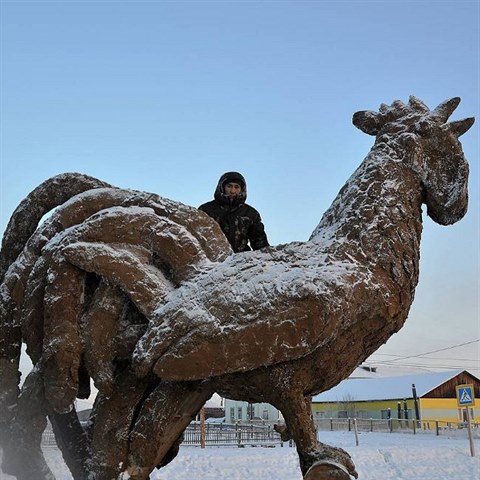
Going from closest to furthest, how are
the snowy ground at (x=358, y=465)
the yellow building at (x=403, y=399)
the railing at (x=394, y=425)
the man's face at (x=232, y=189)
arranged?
the man's face at (x=232, y=189) → the snowy ground at (x=358, y=465) → the railing at (x=394, y=425) → the yellow building at (x=403, y=399)

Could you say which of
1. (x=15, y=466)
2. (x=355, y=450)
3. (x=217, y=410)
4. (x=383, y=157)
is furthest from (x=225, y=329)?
(x=217, y=410)

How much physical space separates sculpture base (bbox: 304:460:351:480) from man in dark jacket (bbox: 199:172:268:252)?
1.58m

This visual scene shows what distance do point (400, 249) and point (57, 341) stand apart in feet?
6.00

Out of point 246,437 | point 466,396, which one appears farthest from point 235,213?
point 246,437

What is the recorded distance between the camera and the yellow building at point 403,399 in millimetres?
28938

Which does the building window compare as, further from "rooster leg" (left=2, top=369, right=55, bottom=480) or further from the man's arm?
"rooster leg" (left=2, top=369, right=55, bottom=480)

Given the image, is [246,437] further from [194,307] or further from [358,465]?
[194,307]

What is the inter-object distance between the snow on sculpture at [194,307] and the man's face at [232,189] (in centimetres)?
56

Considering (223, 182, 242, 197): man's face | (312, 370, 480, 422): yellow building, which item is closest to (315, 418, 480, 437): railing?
(312, 370, 480, 422): yellow building

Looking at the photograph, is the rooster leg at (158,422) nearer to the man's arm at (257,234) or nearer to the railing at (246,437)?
the man's arm at (257,234)

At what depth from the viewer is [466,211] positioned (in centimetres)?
325

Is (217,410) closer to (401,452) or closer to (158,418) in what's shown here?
(401,452)

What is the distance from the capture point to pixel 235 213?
12.6 feet

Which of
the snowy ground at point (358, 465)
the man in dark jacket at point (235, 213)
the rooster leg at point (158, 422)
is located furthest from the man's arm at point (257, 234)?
the snowy ground at point (358, 465)
